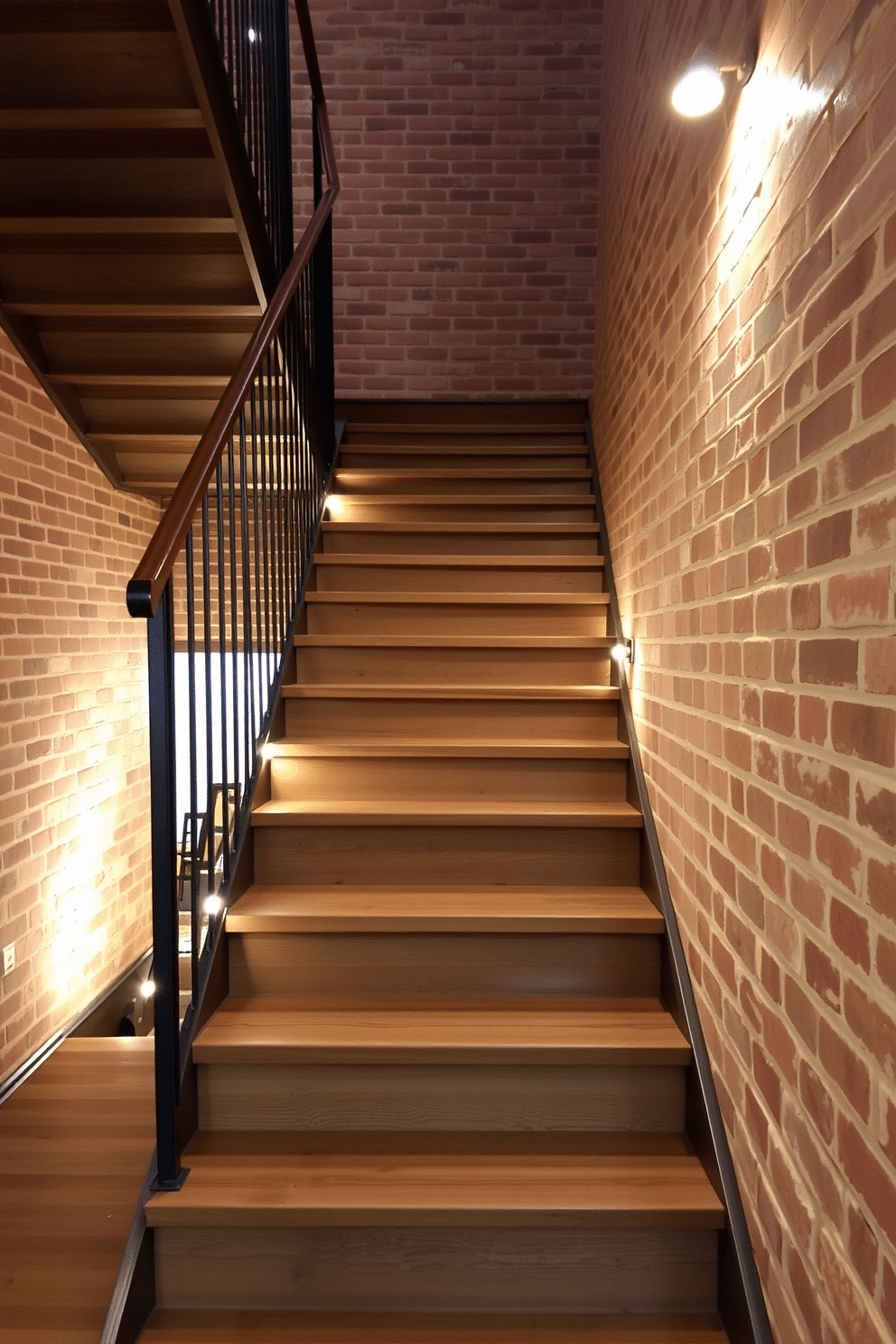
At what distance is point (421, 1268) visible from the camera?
153cm

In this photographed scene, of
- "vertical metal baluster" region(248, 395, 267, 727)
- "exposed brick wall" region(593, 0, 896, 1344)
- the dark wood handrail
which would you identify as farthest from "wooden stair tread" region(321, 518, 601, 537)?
"exposed brick wall" region(593, 0, 896, 1344)

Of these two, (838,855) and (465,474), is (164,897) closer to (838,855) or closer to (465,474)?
(838,855)

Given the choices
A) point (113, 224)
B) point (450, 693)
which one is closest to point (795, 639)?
point (450, 693)

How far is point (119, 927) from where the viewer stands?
361cm

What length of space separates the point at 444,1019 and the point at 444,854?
18.0 inches

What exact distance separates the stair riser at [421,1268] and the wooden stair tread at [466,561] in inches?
83.0

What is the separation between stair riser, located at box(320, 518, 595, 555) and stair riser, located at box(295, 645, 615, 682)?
1.99 feet

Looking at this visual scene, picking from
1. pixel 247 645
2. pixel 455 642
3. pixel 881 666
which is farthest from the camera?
pixel 455 642

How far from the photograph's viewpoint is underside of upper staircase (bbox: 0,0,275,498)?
195cm

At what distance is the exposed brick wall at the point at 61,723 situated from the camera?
8.71 ft

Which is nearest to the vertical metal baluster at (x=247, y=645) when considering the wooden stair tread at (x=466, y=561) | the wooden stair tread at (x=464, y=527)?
the wooden stair tread at (x=466, y=561)

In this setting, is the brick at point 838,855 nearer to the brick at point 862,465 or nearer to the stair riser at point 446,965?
the brick at point 862,465

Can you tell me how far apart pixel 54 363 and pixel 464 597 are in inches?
65.4

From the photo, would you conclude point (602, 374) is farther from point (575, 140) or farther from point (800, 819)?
point (800, 819)
